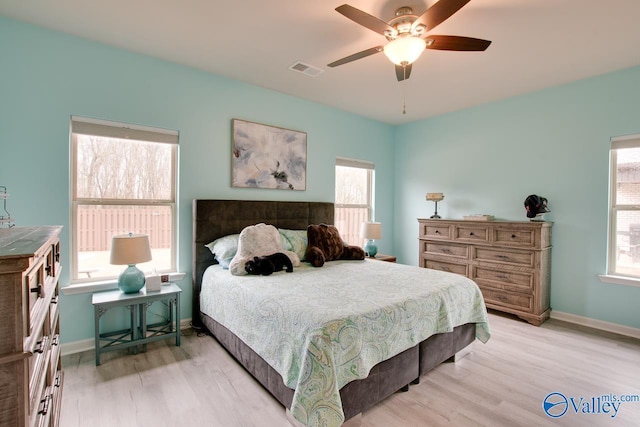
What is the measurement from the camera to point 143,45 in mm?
2748

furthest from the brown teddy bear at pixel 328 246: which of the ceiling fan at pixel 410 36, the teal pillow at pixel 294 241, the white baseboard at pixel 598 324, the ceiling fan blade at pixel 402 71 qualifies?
the white baseboard at pixel 598 324

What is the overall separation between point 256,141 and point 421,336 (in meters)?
2.75

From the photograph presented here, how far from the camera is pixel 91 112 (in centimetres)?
270

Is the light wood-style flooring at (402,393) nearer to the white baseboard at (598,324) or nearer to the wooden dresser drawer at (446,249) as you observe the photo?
the white baseboard at (598,324)

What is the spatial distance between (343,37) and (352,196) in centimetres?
268

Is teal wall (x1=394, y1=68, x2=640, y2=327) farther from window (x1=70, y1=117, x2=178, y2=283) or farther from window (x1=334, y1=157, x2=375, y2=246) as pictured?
window (x1=70, y1=117, x2=178, y2=283)

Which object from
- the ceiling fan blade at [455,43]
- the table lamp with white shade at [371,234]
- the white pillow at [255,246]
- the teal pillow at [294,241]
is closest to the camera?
the ceiling fan blade at [455,43]

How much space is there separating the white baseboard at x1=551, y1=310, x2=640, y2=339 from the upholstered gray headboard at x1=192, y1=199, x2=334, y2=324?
320cm

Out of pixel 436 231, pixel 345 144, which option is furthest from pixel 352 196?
pixel 436 231

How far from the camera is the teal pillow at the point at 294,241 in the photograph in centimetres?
338

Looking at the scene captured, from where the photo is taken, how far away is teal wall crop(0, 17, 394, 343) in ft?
7.91

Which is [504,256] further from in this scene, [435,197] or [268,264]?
[268,264]

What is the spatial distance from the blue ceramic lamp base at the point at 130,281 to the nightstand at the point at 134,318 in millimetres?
46

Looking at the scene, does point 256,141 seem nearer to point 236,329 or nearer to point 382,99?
point 382,99
